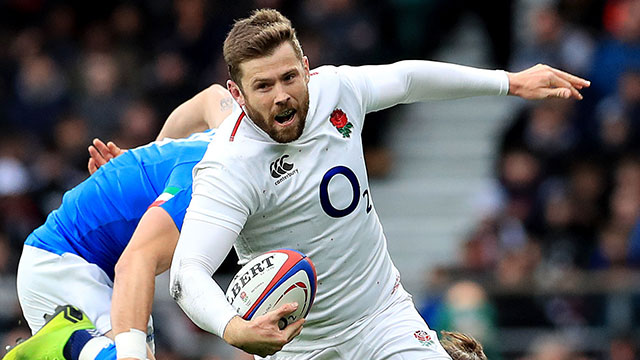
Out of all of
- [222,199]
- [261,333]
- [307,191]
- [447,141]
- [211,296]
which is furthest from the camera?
[447,141]

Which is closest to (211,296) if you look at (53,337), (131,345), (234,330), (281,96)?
(234,330)

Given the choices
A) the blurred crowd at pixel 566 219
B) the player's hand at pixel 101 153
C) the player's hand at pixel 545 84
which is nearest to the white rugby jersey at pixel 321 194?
the player's hand at pixel 545 84

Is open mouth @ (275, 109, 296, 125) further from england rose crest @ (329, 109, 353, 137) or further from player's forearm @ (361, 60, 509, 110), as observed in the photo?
player's forearm @ (361, 60, 509, 110)

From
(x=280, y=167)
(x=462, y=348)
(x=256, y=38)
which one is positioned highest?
(x=256, y=38)

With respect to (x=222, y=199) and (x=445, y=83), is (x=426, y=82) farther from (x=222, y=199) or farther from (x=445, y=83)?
(x=222, y=199)

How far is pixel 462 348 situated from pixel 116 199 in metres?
1.85

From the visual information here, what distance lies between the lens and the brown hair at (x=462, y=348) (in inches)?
222

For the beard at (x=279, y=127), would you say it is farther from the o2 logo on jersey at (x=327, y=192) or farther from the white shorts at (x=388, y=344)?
the white shorts at (x=388, y=344)

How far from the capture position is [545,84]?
18.2 feet

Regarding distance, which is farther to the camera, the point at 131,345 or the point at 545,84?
the point at 545,84

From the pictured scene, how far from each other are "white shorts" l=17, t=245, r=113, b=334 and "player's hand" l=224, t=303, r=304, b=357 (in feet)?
5.10

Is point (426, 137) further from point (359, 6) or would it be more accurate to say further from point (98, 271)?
point (98, 271)

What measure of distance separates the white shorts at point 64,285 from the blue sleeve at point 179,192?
686 mm

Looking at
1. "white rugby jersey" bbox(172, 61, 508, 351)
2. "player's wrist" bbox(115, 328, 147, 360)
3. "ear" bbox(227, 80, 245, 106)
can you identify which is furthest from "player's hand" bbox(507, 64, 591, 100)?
"player's wrist" bbox(115, 328, 147, 360)
